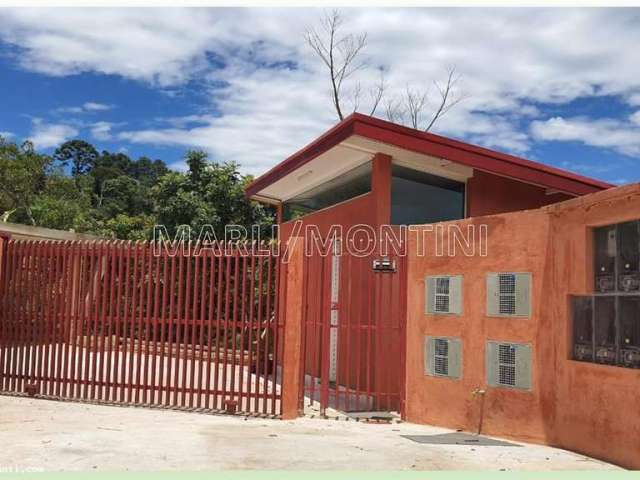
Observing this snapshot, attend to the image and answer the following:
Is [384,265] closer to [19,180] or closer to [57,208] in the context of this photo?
[57,208]

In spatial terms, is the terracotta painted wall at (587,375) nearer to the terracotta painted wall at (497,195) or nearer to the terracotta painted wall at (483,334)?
the terracotta painted wall at (483,334)

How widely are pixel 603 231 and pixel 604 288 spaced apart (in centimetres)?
56

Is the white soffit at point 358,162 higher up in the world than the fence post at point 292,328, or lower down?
higher up

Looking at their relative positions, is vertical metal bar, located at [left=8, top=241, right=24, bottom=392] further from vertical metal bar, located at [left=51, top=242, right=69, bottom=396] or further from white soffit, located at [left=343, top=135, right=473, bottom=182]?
white soffit, located at [left=343, top=135, right=473, bottom=182]

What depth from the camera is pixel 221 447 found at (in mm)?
5762

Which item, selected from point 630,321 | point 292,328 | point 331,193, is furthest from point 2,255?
point 630,321

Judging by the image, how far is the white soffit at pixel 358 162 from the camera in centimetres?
930

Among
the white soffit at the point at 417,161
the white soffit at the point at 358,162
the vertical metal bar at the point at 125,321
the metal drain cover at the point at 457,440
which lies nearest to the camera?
the metal drain cover at the point at 457,440

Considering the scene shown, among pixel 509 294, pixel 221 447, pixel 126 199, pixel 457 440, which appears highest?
pixel 126 199

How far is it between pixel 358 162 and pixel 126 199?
34.3 metres

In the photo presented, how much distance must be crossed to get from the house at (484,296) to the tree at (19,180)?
66.2ft

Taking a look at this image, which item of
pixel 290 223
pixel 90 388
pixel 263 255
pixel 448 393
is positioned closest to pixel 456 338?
pixel 448 393

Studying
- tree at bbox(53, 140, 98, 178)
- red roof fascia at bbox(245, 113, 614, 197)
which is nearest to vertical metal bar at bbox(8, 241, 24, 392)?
red roof fascia at bbox(245, 113, 614, 197)

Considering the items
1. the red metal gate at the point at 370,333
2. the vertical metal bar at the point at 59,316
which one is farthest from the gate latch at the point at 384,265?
the vertical metal bar at the point at 59,316
